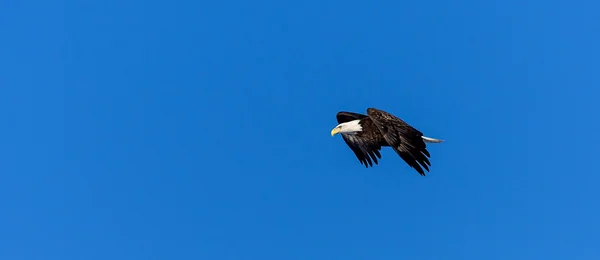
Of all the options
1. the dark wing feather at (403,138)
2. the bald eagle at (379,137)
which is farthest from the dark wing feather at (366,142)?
the dark wing feather at (403,138)

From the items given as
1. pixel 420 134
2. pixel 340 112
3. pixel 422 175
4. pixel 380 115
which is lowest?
pixel 422 175

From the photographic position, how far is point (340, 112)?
140ft

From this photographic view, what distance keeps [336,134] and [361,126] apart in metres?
1.94

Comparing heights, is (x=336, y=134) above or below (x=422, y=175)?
above

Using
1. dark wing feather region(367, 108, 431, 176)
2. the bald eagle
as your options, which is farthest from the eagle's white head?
dark wing feather region(367, 108, 431, 176)

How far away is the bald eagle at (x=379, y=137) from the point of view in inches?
1329

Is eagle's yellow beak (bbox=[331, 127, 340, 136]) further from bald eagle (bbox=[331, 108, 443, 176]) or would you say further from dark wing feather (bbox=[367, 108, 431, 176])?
dark wing feather (bbox=[367, 108, 431, 176])

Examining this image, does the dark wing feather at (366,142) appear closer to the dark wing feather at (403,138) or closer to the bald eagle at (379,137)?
the bald eagle at (379,137)

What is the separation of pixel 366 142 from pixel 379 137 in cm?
102

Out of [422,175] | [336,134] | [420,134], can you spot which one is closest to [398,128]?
[420,134]

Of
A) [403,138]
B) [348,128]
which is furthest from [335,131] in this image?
[403,138]

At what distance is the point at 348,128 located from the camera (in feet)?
132

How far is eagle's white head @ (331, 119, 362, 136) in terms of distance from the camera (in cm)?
4000

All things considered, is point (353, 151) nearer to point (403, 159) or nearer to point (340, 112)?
point (340, 112)
